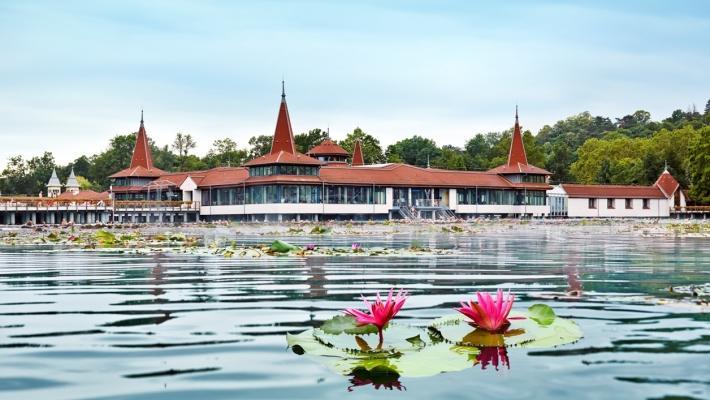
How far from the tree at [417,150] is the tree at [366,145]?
5.78 m

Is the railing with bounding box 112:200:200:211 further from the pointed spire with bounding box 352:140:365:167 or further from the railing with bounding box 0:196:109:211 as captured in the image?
the pointed spire with bounding box 352:140:365:167

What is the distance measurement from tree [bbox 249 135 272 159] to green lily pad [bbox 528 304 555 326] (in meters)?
85.7

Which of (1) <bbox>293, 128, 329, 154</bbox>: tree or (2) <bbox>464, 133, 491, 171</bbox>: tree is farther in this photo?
(2) <bbox>464, 133, 491, 171</bbox>: tree

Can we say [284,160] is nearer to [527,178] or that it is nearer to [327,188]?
[327,188]

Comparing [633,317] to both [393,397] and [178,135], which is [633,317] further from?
[178,135]

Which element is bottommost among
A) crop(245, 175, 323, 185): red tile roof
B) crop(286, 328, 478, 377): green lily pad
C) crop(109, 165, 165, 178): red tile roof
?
crop(286, 328, 478, 377): green lily pad

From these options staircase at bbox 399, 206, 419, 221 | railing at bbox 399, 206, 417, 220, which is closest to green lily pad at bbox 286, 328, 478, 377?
staircase at bbox 399, 206, 419, 221

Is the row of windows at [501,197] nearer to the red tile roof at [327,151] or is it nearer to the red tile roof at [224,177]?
the red tile roof at [327,151]

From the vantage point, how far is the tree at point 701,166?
6519 centimetres

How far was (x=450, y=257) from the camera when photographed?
53.0 feet

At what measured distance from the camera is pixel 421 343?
5.01 m

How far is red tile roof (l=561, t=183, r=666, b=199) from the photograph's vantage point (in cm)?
7344

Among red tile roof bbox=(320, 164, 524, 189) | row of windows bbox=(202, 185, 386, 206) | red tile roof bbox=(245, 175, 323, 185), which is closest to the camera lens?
red tile roof bbox=(245, 175, 323, 185)

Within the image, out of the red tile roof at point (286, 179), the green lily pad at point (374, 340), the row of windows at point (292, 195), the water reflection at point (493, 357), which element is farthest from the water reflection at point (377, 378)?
the row of windows at point (292, 195)
